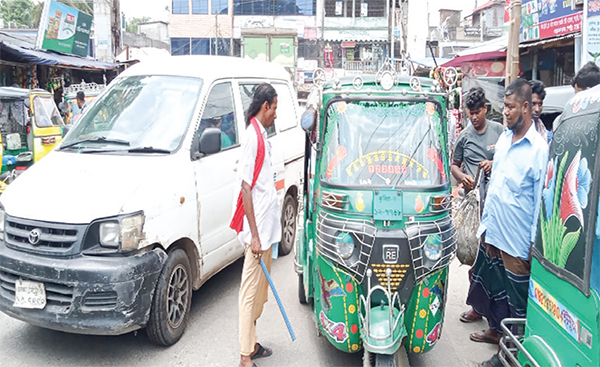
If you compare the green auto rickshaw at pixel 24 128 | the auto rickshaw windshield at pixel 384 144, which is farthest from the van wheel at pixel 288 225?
the green auto rickshaw at pixel 24 128

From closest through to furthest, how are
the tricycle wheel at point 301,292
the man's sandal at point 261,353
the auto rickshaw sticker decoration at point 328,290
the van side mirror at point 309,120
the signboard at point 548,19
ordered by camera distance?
the auto rickshaw sticker decoration at point 328,290, the van side mirror at point 309,120, the man's sandal at point 261,353, the tricycle wheel at point 301,292, the signboard at point 548,19

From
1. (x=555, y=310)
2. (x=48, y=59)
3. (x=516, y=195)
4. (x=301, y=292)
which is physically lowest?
(x=301, y=292)

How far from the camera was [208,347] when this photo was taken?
158 inches

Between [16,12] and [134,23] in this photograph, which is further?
[134,23]

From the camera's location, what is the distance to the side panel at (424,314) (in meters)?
3.26

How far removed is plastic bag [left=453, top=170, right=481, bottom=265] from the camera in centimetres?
426

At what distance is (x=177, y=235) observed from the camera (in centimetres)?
398

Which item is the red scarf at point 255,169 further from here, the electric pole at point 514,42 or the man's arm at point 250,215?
the electric pole at point 514,42

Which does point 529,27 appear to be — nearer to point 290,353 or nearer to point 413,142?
point 413,142

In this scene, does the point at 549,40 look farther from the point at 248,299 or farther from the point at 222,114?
the point at 248,299

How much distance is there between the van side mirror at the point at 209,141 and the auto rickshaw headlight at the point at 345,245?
153cm

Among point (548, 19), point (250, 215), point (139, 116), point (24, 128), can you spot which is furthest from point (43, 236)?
point (548, 19)

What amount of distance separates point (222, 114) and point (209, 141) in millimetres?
762

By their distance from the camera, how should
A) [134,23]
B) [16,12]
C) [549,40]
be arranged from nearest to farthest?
[549,40]
[16,12]
[134,23]
